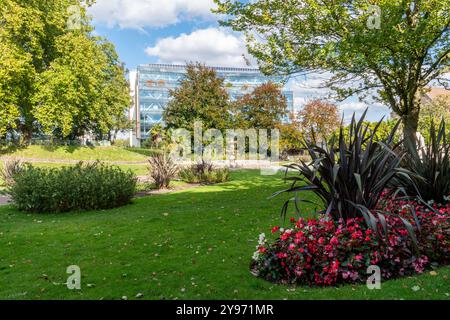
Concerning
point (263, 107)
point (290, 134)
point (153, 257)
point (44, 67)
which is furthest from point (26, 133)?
point (153, 257)

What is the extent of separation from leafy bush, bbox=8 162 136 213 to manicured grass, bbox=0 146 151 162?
50.7ft

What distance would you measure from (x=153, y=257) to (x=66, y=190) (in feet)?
17.2

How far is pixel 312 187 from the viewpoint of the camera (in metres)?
4.22

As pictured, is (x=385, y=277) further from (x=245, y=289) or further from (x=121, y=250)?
(x=121, y=250)

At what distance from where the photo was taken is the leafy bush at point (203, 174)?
15500 millimetres

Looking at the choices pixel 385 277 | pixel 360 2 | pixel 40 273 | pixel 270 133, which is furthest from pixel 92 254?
pixel 270 133

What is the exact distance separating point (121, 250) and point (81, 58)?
73.6ft

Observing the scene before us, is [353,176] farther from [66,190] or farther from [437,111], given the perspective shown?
[437,111]

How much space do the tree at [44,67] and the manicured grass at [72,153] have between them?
5.25 feet

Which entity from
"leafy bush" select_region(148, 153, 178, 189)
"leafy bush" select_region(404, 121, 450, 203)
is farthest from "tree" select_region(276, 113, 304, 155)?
"leafy bush" select_region(404, 121, 450, 203)

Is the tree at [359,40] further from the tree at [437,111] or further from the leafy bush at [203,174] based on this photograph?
the tree at [437,111]

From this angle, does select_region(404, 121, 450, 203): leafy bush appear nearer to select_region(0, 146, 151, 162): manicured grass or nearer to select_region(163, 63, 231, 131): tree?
select_region(163, 63, 231, 131): tree

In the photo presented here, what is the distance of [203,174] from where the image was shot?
614 inches

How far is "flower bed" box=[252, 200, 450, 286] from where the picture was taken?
3.64 m
